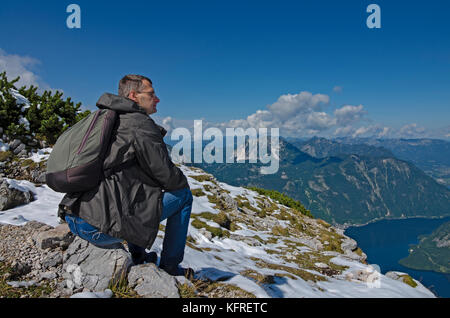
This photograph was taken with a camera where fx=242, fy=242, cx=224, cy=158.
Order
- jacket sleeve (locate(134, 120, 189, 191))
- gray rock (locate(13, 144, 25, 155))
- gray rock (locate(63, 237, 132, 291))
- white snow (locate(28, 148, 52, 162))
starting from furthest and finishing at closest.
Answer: gray rock (locate(13, 144, 25, 155)), white snow (locate(28, 148, 52, 162)), gray rock (locate(63, 237, 132, 291)), jacket sleeve (locate(134, 120, 189, 191))

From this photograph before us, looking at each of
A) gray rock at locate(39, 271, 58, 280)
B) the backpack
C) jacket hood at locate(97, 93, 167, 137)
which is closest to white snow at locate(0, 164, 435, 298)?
gray rock at locate(39, 271, 58, 280)

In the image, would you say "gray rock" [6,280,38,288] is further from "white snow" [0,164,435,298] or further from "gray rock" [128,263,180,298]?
"gray rock" [128,263,180,298]

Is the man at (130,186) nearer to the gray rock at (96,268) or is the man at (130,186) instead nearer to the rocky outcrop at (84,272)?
the gray rock at (96,268)

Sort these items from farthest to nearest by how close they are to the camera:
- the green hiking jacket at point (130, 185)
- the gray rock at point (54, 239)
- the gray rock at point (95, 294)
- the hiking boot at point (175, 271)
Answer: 1. the gray rock at point (54, 239)
2. the hiking boot at point (175, 271)
3. the gray rock at point (95, 294)
4. the green hiking jacket at point (130, 185)

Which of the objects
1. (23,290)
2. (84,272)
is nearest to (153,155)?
(84,272)

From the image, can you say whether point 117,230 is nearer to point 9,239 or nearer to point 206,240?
point 9,239

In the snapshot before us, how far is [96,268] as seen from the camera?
440 centimetres

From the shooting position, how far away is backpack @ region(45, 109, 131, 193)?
3.25 meters

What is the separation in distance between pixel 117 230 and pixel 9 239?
448cm

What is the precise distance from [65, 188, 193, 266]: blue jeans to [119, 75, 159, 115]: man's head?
163 centimetres

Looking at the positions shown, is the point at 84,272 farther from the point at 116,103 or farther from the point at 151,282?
the point at 116,103

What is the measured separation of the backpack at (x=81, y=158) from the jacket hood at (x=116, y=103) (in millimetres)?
278

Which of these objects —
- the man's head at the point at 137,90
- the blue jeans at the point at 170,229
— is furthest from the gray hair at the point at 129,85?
the blue jeans at the point at 170,229

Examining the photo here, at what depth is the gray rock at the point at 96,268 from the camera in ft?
13.9
